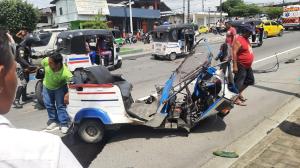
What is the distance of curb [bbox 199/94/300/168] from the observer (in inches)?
203

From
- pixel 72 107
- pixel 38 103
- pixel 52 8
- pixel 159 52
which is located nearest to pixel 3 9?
pixel 52 8

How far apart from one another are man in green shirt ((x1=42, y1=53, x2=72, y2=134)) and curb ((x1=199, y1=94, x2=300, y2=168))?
9.81ft

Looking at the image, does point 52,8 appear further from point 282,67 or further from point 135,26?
point 282,67

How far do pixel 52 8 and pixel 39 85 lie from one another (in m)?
45.1

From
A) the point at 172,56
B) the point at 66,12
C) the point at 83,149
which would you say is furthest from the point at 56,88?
the point at 66,12

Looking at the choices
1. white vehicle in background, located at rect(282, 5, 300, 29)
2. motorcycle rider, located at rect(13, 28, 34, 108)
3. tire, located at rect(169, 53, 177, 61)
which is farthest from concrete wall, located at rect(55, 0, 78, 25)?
motorcycle rider, located at rect(13, 28, 34, 108)

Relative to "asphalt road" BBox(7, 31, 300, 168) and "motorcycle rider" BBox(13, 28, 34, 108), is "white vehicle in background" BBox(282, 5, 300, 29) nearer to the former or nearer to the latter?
"asphalt road" BBox(7, 31, 300, 168)

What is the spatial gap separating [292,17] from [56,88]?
131 ft

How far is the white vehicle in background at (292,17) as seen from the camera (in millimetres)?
41191

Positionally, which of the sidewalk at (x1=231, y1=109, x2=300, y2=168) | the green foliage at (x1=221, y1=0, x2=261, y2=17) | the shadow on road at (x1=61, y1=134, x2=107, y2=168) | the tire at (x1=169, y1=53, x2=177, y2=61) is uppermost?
the green foliage at (x1=221, y1=0, x2=261, y2=17)

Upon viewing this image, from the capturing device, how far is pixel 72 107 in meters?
6.17

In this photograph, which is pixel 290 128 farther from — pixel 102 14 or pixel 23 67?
pixel 102 14

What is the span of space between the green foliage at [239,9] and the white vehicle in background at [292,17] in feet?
109

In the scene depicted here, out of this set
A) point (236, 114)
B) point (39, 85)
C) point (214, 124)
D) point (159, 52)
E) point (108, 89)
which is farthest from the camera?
point (159, 52)
